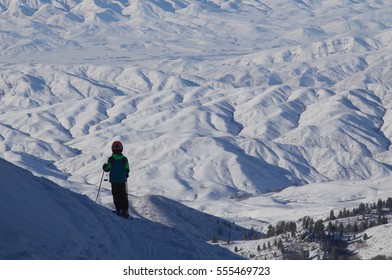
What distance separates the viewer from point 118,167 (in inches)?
1080

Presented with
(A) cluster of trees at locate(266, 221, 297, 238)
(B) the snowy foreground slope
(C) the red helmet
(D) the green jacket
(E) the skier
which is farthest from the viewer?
(A) cluster of trees at locate(266, 221, 297, 238)

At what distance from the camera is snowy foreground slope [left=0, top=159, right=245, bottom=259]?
24.3 metres

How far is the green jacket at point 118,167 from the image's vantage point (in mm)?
27228

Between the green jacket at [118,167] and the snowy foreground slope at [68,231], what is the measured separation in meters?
1.73

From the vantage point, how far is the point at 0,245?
2338 centimetres

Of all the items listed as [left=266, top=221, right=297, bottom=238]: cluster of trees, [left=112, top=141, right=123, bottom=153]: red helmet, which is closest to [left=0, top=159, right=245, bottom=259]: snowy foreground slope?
[left=112, top=141, right=123, bottom=153]: red helmet

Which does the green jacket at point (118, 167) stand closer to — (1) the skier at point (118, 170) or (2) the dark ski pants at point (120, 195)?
(1) the skier at point (118, 170)

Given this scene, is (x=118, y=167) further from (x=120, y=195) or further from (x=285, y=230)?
(x=285, y=230)

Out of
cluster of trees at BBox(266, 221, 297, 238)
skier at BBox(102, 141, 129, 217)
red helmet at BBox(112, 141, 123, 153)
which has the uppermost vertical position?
red helmet at BBox(112, 141, 123, 153)

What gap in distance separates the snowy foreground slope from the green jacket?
5.69 ft

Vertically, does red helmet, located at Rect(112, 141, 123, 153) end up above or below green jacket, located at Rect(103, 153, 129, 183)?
above

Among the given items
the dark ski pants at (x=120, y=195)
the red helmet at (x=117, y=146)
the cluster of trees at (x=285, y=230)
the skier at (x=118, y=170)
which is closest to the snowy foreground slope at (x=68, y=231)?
the dark ski pants at (x=120, y=195)

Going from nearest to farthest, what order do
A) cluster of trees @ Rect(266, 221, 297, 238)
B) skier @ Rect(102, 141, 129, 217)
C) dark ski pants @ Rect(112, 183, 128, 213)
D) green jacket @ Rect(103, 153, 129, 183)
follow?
1. skier @ Rect(102, 141, 129, 217)
2. green jacket @ Rect(103, 153, 129, 183)
3. dark ski pants @ Rect(112, 183, 128, 213)
4. cluster of trees @ Rect(266, 221, 297, 238)

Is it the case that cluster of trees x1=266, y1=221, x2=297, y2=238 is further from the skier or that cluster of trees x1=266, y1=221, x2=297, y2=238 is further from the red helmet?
the red helmet
